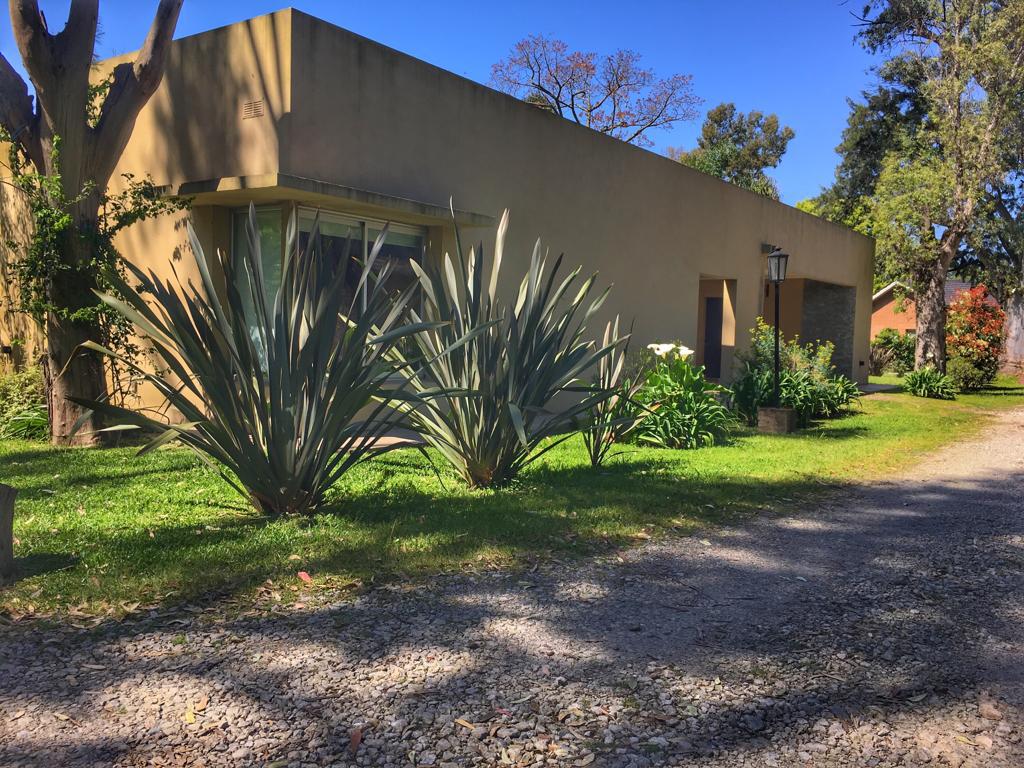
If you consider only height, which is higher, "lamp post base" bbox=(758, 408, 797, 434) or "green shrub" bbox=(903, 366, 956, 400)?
"green shrub" bbox=(903, 366, 956, 400)

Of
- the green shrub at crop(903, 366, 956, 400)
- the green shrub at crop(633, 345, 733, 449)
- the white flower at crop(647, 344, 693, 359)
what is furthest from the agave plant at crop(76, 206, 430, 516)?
the green shrub at crop(903, 366, 956, 400)

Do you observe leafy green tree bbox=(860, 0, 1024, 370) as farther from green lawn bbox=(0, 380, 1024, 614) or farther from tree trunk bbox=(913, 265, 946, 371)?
green lawn bbox=(0, 380, 1024, 614)

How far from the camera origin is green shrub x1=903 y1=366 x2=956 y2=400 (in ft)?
63.2

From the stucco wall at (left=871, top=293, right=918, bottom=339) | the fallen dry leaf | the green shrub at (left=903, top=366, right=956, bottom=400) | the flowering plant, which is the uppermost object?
the stucco wall at (left=871, top=293, right=918, bottom=339)

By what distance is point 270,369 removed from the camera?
4.87m

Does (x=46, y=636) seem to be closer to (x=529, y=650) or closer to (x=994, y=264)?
(x=529, y=650)

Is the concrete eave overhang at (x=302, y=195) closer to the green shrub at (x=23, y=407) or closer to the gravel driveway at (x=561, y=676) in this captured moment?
the green shrub at (x=23, y=407)

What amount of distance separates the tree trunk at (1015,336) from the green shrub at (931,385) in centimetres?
931

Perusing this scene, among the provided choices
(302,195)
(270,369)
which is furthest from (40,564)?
(302,195)

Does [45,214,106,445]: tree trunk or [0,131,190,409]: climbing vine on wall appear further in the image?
[45,214,106,445]: tree trunk

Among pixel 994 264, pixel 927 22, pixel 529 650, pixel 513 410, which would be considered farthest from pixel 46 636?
pixel 994 264

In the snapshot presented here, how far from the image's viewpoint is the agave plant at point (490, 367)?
6.25 metres

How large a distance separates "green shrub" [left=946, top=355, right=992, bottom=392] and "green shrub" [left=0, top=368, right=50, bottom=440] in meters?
20.2

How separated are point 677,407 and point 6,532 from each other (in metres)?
7.23
